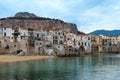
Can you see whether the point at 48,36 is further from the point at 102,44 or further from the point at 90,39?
the point at 102,44

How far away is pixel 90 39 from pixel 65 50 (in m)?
38.5

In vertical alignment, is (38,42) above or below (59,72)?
above

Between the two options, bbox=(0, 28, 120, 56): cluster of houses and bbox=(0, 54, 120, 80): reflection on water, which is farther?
bbox=(0, 28, 120, 56): cluster of houses

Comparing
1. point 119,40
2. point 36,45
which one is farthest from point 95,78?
point 119,40

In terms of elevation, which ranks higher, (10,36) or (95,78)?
(10,36)

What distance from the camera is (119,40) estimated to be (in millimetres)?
190625

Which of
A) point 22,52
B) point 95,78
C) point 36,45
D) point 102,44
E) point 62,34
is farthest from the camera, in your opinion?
point 102,44

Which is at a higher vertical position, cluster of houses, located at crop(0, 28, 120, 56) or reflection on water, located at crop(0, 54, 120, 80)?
cluster of houses, located at crop(0, 28, 120, 56)

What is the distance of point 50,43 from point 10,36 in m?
18.9

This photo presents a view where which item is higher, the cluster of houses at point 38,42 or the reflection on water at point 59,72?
the cluster of houses at point 38,42

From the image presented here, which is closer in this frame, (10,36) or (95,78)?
(95,78)

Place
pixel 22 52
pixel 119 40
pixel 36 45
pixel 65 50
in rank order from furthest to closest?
pixel 119 40
pixel 65 50
pixel 36 45
pixel 22 52

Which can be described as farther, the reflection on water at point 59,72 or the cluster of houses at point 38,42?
the cluster of houses at point 38,42

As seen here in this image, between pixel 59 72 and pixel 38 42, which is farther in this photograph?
pixel 38 42
